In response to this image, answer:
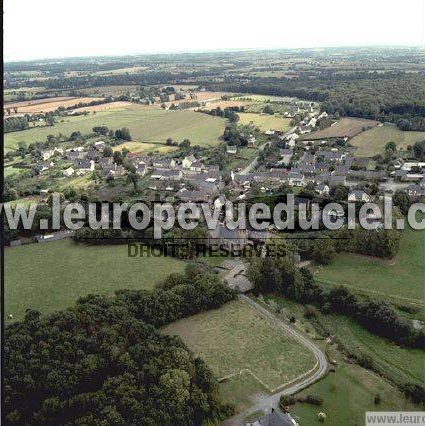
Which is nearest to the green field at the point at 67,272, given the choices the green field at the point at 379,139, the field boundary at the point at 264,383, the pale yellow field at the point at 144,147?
the field boundary at the point at 264,383

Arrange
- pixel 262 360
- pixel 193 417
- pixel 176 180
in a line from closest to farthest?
pixel 193 417 < pixel 262 360 < pixel 176 180

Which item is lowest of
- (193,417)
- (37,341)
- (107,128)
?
(193,417)

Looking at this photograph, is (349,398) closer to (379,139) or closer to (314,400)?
(314,400)

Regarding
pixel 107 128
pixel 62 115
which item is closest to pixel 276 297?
pixel 107 128

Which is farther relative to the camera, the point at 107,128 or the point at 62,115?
the point at 62,115

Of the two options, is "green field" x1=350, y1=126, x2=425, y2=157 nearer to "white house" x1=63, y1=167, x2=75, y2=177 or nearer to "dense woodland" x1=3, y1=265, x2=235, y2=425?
"white house" x1=63, y1=167, x2=75, y2=177

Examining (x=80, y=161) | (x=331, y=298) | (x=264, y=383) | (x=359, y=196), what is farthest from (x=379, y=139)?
(x=264, y=383)

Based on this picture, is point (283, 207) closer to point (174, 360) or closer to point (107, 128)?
point (174, 360)

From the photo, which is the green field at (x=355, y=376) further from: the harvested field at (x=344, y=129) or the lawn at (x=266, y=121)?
the lawn at (x=266, y=121)
